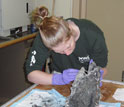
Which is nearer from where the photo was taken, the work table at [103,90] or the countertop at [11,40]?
the work table at [103,90]

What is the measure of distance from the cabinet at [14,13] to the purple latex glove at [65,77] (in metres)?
1.27

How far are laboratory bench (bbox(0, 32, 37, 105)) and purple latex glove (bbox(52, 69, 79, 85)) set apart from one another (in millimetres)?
965

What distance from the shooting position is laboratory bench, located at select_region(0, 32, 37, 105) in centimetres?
218

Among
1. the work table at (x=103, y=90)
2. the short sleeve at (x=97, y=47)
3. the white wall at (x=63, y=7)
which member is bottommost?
the work table at (x=103, y=90)

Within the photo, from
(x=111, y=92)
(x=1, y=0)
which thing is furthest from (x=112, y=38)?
(x=111, y=92)

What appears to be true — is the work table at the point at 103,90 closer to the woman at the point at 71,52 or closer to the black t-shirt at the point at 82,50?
the woman at the point at 71,52

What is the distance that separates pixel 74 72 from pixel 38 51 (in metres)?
0.26

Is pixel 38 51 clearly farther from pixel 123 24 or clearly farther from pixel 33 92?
pixel 123 24

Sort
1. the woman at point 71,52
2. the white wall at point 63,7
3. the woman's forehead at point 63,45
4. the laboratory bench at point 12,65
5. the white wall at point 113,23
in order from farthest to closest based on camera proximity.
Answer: the white wall at point 63,7, the white wall at point 113,23, the laboratory bench at point 12,65, the woman at point 71,52, the woman's forehead at point 63,45

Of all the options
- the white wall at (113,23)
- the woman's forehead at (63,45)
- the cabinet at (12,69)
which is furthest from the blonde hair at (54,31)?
the white wall at (113,23)

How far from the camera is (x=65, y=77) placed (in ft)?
3.85

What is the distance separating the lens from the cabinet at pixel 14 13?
7.37ft

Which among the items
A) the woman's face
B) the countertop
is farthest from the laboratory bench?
the woman's face

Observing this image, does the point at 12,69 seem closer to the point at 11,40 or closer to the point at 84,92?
the point at 11,40
